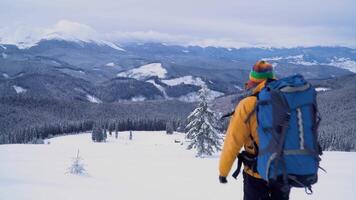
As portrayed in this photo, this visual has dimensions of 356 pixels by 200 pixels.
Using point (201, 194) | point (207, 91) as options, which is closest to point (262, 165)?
point (201, 194)

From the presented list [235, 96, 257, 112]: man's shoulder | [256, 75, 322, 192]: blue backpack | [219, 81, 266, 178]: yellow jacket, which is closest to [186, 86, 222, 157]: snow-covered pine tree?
[219, 81, 266, 178]: yellow jacket

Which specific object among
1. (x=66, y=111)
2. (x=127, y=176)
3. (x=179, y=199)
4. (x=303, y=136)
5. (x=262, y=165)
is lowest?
(x=66, y=111)

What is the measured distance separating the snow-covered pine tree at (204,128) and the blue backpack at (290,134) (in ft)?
104

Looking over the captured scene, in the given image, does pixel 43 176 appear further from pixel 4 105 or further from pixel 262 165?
pixel 4 105

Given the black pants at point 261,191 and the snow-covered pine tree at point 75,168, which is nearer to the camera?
the black pants at point 261,191

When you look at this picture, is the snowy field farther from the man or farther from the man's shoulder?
the man's shoulder

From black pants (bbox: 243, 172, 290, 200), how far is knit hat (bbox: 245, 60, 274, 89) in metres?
1.44

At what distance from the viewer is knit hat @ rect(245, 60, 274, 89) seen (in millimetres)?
6430

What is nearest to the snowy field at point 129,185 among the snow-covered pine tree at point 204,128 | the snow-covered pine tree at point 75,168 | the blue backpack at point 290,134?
the snow-covered pine tree at point 75,168

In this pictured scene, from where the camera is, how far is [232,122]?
19.9 feet

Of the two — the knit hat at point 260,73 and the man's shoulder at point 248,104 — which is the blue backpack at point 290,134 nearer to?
the man's shoulder at point 248,104

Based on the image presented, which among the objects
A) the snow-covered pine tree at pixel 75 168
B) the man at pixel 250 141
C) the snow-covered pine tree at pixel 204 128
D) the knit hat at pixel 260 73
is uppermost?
the knit hat at pixel 260 73

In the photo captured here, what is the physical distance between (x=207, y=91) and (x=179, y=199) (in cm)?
2634

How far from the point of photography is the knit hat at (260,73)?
253 inches
